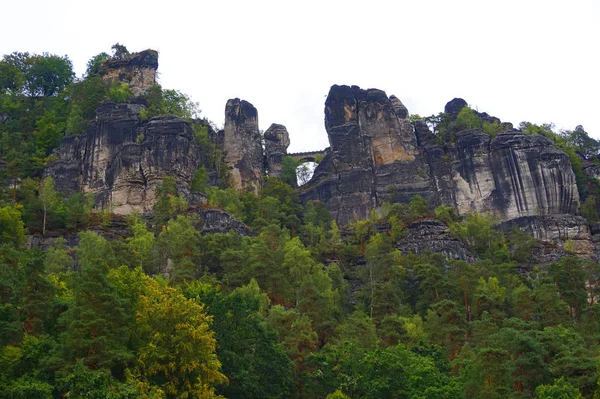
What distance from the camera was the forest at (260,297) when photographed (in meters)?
A: 31.0

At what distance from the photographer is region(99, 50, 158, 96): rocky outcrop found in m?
89.4

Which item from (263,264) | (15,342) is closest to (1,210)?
(263,264)

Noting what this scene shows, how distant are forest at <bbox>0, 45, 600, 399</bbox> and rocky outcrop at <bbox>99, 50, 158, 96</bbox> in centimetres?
274

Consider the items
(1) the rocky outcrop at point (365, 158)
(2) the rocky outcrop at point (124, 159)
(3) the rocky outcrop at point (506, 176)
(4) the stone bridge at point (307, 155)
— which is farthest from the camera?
(4) the stone bridge at point (307, 155)

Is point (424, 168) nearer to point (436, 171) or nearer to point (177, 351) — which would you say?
point (436, 171)

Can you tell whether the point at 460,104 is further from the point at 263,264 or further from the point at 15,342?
the point at 15,342

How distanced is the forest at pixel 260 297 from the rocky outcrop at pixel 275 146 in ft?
24.1

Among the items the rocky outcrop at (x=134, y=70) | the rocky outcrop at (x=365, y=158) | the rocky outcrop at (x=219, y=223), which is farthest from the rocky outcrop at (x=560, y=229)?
the rocky outcrop at (x=134, y=70)

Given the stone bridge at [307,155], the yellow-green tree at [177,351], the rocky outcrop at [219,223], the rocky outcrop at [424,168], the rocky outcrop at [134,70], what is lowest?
the yellow-green tree at [177,351]

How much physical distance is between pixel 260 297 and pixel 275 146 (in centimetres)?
4630

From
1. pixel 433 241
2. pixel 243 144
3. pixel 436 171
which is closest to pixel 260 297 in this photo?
pixel 433 241

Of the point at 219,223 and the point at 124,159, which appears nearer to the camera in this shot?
the point at 219,223

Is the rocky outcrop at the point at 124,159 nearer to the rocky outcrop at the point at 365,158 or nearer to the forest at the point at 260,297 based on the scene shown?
the forest at the point at 260,297

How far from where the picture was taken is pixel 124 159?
7425 cm
